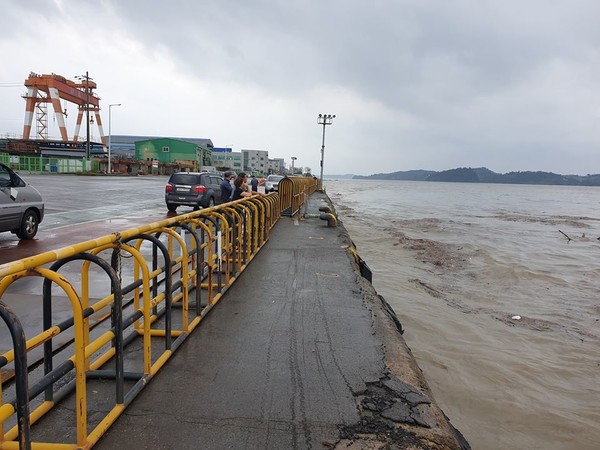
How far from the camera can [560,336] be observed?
25.2 feet

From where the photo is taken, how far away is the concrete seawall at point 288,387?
2.82 metres

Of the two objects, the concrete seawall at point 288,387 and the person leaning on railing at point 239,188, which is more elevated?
the person leaning on railing at point 239,188

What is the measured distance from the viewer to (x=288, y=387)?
3477 millimetres

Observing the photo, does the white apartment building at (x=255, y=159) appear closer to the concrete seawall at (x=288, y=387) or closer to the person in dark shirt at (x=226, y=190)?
the person in dark shirt at (x=226, y=190)

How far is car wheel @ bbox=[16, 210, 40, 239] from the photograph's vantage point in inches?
373

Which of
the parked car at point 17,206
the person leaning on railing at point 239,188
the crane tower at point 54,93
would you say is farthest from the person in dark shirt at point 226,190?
the crane tower at point 54,93

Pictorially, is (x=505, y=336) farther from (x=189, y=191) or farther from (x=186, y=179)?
(x=186, y=179)

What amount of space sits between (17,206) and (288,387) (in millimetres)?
8716

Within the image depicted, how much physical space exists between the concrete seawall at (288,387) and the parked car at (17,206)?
6267 mm

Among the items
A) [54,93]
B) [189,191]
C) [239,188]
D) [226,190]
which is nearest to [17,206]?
[226,190]

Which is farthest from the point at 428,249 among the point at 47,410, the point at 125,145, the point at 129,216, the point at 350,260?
the point at 125,145

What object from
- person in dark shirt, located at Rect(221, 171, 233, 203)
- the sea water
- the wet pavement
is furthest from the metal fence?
person in dark shirt, located at Rect(221, 171, 233, 203)

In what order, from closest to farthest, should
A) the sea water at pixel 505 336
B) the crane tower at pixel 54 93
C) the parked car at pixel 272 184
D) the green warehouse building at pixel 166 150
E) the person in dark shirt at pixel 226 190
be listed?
the sea water at pixel 505 336 → the person in dark shirt at pixel 226 190 → the parked car at pixel 272 184 → the crane tower at pixel 54 93 → the green warehouse building at pixel 166 150

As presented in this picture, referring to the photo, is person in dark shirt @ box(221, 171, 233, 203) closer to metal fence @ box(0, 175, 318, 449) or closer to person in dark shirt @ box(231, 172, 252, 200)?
person in dark shirt @ box(231, 172, 252, 200)
